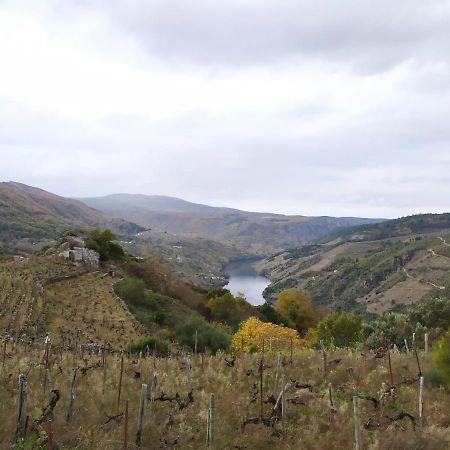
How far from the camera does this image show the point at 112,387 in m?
12.6

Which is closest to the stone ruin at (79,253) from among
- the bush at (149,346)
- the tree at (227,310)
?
the tree at (227,310)

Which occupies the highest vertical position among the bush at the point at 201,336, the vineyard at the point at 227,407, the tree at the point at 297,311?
the vineyard at the point at 227,407

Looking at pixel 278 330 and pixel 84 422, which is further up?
pixel 84 422

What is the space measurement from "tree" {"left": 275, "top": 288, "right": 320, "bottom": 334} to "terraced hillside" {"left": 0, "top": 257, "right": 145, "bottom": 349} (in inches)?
1542

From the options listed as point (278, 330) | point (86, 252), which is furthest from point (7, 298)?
point (278, 330)

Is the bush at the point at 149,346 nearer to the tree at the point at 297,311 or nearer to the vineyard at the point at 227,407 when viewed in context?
the vineyard at the point at 227,407

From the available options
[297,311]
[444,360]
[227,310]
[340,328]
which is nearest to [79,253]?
[227,310]

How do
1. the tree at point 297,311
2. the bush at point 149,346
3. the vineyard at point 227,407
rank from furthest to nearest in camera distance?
1. the tree at point 297,311
2. the bush at point 149,346
3. the vineyard at point 227,407

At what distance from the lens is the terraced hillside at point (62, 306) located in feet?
123

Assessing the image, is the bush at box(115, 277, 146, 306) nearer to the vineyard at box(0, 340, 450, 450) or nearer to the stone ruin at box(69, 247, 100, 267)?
the stone ruin at box(69, 247, 100, 267)

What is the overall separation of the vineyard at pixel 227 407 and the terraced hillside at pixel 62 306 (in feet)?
58.6

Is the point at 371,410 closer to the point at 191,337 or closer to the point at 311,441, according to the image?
the point at 311,441

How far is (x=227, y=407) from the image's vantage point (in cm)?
1112

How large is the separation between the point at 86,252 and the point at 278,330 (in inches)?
1356
